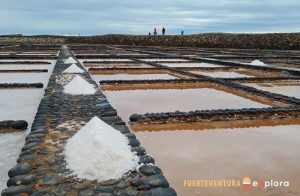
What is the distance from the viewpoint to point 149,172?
2.20m

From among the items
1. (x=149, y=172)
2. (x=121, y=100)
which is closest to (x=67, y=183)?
(x=149, y=172)

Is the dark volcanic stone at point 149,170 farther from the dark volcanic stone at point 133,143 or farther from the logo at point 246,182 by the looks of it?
the logo at point 246,182

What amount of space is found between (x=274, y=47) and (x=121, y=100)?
20226 millimetres

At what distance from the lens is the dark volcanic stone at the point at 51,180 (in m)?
2.04

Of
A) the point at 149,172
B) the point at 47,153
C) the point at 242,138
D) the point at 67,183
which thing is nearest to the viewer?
the point at 67,183

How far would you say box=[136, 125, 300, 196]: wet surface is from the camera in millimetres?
2309

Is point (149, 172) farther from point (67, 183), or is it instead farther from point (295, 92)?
point (295, 92)

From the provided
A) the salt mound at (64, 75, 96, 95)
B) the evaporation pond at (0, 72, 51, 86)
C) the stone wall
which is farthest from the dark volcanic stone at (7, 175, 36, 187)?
the stone wall

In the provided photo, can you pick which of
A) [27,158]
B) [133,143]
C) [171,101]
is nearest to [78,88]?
[171,101]

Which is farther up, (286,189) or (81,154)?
(81,154)

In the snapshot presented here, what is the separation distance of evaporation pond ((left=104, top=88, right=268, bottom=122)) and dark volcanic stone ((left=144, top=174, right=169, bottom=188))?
1817 mm

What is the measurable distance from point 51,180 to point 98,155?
32cm

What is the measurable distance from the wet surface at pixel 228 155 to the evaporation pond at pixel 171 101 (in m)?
0.96

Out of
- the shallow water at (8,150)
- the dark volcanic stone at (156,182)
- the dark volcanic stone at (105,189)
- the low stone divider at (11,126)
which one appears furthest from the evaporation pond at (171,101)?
the dark volcanic stone at (105,189)
